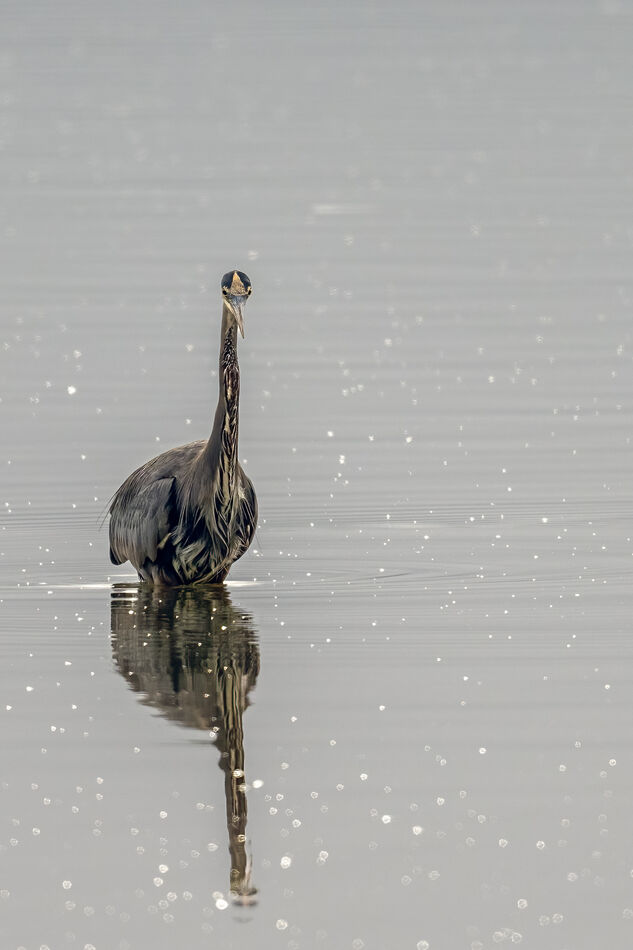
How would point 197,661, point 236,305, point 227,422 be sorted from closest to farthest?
point 197,661 < point 236,305 < point 227,422

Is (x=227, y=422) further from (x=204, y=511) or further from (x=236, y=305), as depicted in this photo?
A: (x=236, y=305)

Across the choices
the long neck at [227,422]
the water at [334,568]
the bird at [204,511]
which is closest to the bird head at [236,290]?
the bird at [204,511]

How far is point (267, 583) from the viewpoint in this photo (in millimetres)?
11609

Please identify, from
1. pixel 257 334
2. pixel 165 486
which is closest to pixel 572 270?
pixel 257 334

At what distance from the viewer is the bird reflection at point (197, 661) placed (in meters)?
8.45

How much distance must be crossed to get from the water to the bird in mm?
Answer: 198

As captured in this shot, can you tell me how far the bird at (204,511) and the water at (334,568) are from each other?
20 cm

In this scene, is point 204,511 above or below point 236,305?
below

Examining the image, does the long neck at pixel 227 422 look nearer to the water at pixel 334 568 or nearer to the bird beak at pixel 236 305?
the bird beak at pixel 236 305

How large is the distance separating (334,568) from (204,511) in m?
0.71

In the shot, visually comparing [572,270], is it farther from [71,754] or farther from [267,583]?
[71,754]

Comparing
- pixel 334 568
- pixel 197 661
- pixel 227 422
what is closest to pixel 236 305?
pixel 227 422

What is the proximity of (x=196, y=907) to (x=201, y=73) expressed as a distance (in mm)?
40671

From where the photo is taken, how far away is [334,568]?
11656mm
